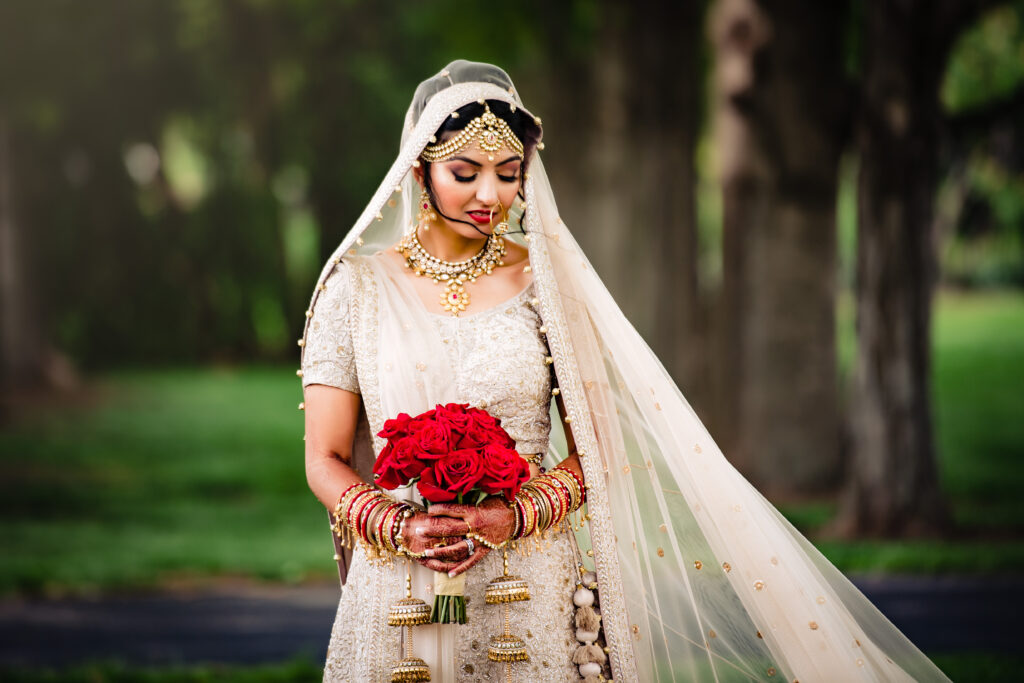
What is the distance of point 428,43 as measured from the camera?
14883mm

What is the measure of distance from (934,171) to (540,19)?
4.67 m

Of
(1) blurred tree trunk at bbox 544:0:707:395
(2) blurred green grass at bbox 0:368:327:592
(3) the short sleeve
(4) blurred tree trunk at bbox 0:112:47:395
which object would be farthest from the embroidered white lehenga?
(4) blurred tree trunk at bbox 0:112:47:395

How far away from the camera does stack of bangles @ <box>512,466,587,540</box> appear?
2543mm

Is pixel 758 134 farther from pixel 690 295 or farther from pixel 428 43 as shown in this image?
pixel 428 43

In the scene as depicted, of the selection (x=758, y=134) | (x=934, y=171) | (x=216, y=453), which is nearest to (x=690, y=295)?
(x=758, y=134)

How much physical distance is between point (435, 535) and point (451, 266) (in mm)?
716

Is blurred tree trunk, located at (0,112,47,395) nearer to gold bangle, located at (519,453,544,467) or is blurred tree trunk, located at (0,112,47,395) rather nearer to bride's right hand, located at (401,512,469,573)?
gold bangle, located at (519,453,544,467)

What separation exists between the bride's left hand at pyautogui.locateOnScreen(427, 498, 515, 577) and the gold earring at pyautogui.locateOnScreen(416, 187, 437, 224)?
748 mm

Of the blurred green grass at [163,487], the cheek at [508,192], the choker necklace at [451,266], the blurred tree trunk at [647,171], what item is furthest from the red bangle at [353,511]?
the blurred tree trunk at [647,171]

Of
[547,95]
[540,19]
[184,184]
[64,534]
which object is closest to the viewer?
[64,534]

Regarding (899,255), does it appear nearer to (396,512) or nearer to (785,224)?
(785,224)

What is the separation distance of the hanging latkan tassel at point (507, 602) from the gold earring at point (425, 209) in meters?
0.86

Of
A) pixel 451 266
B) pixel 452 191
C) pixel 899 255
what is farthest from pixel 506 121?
pixel 899 255

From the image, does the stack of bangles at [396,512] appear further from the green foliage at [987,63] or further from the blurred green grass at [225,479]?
the green foliage at [987,63]
